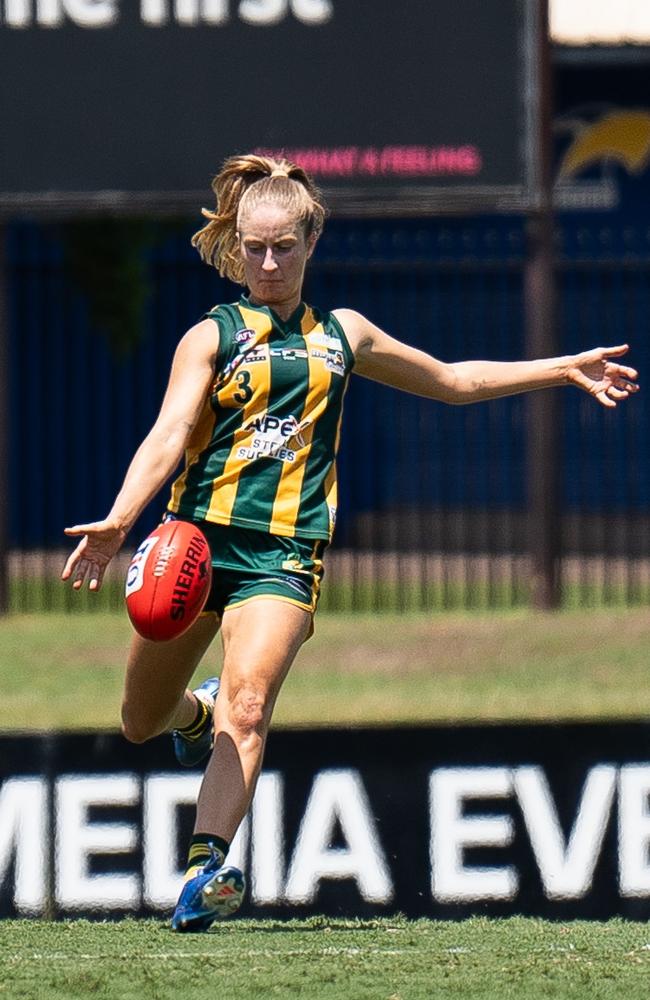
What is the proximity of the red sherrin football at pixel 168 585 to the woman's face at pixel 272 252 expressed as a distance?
Answer: 2.40ft

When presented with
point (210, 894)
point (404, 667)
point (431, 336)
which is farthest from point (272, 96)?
point (210, 894)

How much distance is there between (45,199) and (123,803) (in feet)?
20.9

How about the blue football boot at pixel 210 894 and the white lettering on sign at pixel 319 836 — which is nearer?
the blue football boot at pixel 210 894

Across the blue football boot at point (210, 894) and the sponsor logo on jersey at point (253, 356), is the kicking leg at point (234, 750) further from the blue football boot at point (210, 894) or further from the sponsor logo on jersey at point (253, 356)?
the sponsor logo on jersey at point (253, 356)

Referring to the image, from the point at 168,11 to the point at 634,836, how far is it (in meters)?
7.12

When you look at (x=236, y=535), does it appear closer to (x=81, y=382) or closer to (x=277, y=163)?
(x=277, y=163)

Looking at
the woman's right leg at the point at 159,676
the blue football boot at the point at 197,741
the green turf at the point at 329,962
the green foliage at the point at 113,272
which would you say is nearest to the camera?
the green turf at the point at 329,962

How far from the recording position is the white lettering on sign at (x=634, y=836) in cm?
625

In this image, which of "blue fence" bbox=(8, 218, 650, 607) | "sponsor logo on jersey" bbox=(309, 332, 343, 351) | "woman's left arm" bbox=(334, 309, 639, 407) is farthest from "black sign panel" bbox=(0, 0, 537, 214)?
"sponsor logo on jersey" bbox=(309, 332, 343, 351)

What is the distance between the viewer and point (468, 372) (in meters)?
5.69

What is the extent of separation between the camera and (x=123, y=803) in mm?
6273

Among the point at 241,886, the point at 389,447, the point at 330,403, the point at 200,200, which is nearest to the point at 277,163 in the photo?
the point at 330,403

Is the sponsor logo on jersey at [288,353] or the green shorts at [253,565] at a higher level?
the sponsor logo on jersey at [288,353]

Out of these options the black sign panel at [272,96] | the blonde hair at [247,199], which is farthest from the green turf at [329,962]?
the black sign panel at [272,96]
